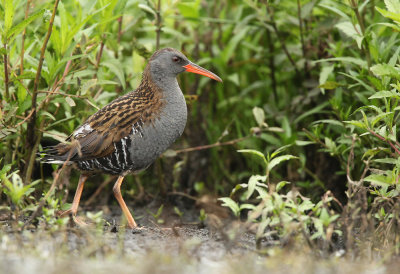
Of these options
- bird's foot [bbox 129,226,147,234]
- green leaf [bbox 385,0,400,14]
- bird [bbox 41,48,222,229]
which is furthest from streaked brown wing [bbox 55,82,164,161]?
green leaf [bbox 385,0,400,14]

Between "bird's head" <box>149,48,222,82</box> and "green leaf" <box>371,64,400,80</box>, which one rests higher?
"bird's head" <box>149,48,222,82</box>

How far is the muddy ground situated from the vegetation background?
137 millimetres

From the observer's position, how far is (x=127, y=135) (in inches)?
180

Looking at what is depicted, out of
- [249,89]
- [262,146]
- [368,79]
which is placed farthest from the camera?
[249,89]

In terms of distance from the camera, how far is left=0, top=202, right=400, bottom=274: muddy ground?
3.03 m

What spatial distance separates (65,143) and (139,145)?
0.59 metres

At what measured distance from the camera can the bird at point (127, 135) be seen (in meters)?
4.58

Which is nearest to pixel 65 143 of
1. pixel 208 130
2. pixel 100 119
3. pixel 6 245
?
pixel 100 119

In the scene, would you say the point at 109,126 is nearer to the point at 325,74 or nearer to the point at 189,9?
the point at 325,74

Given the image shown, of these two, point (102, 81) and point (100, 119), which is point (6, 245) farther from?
point (102, 81)

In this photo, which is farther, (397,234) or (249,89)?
(249,89)

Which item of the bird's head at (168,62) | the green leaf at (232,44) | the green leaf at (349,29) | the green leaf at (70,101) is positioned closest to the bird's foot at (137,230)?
the green leaf at (70,101)

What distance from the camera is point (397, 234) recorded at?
12.2 feet

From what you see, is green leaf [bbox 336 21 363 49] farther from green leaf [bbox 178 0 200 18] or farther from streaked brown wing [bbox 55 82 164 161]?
green leaf [bbox 178 0 200 18]
